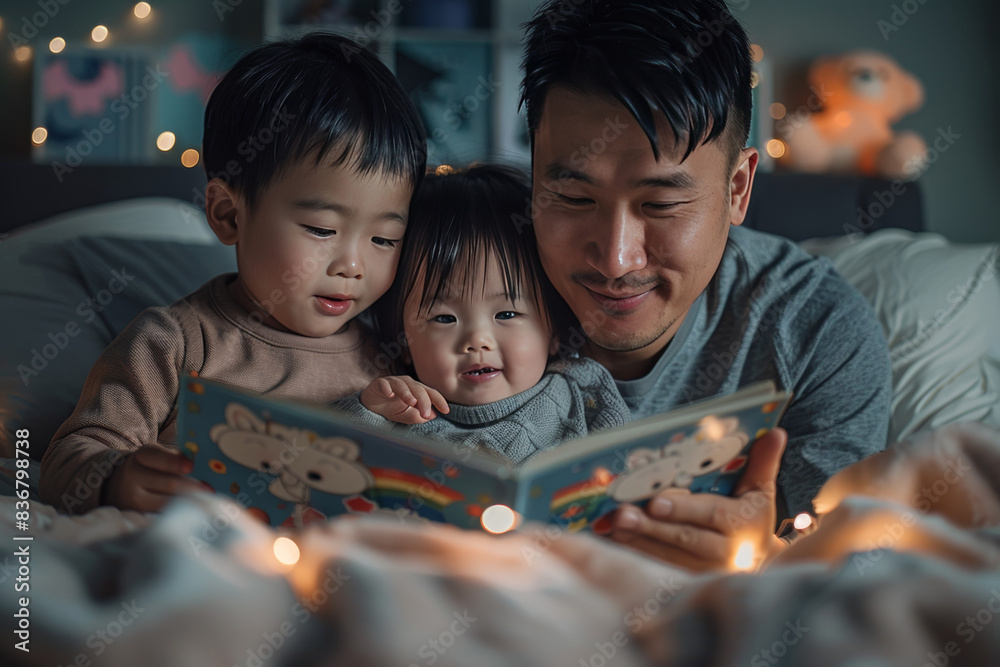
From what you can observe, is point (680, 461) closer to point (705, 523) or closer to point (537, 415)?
point (705, 523)

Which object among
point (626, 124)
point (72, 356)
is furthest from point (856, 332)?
point (72, 356)

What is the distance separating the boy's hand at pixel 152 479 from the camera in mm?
727

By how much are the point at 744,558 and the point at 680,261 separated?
36cm

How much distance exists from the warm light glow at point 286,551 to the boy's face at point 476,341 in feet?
1.27

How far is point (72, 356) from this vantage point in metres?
1.20

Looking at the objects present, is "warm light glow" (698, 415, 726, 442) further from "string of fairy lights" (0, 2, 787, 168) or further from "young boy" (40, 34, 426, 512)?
"string of fairy lights" (0, 2, 787, 168)

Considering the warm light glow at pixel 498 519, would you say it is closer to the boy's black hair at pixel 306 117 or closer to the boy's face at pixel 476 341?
the boy's face at pixel 476 341

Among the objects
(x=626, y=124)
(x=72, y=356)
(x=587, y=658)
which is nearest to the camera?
(x=587, y=658)

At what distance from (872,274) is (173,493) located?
141 centimetres

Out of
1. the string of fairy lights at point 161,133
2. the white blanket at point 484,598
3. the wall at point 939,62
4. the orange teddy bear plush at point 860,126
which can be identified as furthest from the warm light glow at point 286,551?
the wall at point 939,62

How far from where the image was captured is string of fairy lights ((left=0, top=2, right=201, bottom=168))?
261cm

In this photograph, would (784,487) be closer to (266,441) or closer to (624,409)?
(624,409)

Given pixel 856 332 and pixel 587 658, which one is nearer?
pixel 587 658

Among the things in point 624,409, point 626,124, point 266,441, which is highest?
point 626,124
